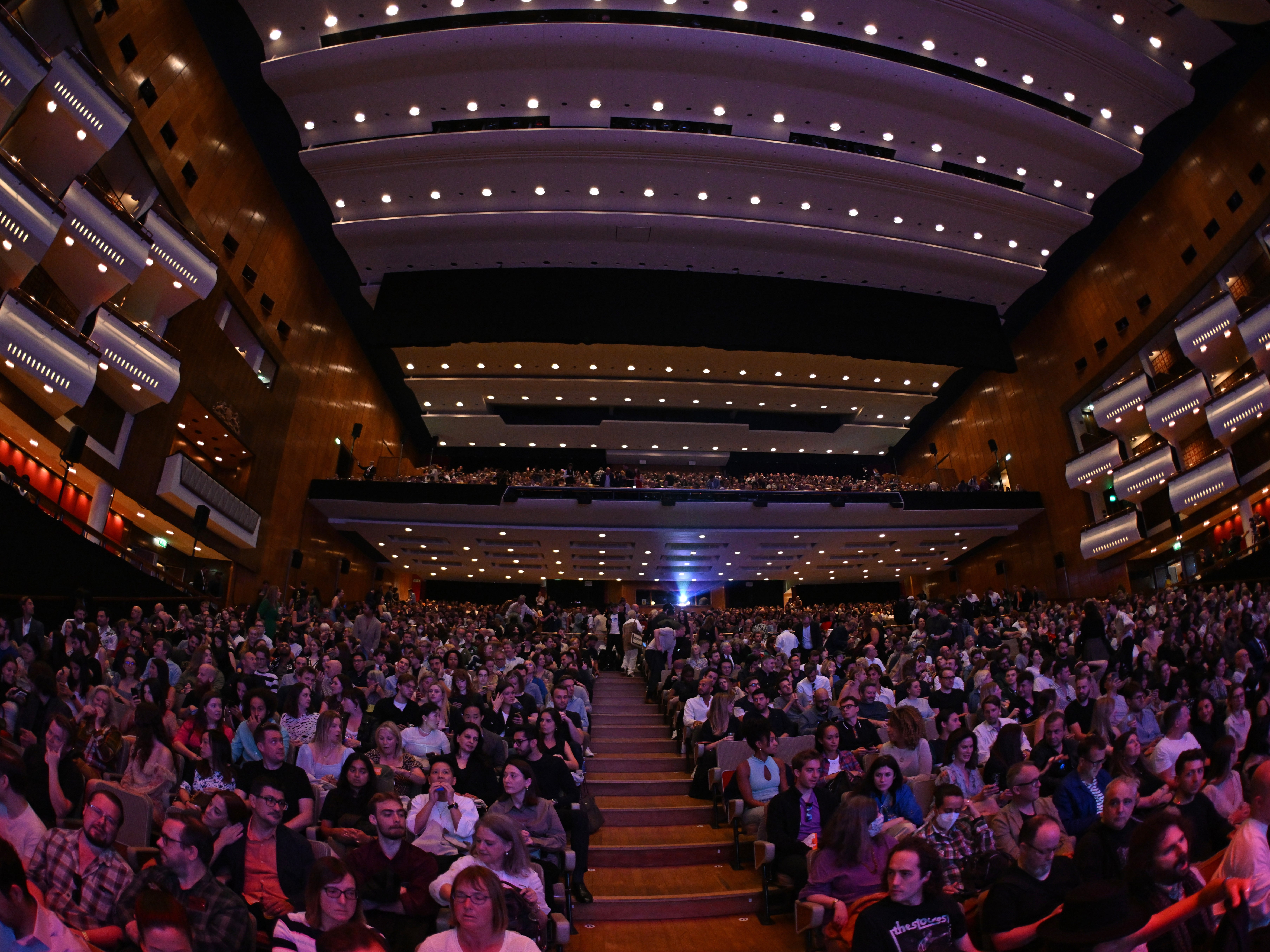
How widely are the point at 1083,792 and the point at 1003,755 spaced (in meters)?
0.97

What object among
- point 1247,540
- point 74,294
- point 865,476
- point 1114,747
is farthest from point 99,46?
point 865,476

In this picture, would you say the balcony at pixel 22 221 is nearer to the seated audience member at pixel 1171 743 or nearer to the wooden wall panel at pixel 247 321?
the wooden wall panel at pixel 247 321

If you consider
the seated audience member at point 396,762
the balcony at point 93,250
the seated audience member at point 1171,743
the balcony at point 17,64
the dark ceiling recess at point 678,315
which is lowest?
the seated audience member at point 396,762

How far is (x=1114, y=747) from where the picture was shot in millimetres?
4477

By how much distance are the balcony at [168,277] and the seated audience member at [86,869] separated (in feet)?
39.6

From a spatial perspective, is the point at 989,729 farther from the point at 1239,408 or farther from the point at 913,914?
the point at 1239,408

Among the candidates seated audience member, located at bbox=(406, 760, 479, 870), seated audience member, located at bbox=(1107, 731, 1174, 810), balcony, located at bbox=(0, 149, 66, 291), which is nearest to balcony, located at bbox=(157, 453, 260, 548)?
balcony, located at bbox=(0, 149, 66, 291)

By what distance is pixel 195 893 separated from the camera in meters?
2.71

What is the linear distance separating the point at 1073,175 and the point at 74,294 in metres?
19.4

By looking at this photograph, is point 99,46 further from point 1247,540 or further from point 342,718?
point 1247,540

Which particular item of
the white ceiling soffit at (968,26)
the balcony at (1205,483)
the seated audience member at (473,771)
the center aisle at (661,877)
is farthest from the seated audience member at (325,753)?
the balcony at (1205,483)

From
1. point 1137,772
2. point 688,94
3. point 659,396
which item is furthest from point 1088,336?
point 1137,772

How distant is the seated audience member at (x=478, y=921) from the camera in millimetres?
2156

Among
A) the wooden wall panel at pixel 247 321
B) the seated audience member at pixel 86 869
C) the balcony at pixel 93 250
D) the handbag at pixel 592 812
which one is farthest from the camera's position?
the wooden wall panel at pixel 247 321
